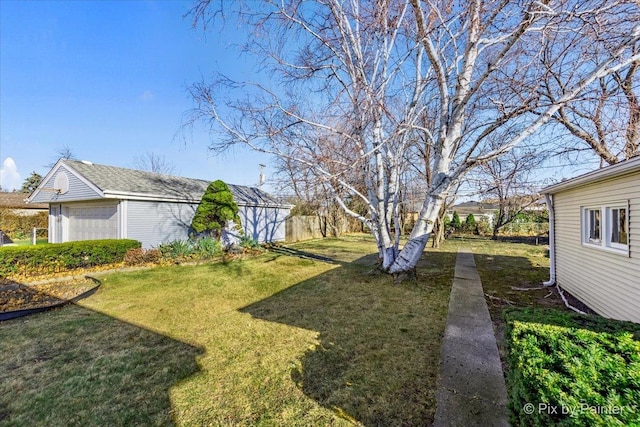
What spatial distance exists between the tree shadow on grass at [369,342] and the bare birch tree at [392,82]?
1.78 metres

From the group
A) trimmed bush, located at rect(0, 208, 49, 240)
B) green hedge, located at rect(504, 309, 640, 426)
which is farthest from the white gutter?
green hedge, located at rect(504, 309, 640, 426)

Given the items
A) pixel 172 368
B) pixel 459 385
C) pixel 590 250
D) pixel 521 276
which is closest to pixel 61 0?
pixel 172 368

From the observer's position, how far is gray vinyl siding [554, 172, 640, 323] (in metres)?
3.77

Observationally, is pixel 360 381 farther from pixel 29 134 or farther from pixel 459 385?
pixel 29 134

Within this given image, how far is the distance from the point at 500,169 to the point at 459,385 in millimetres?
8143

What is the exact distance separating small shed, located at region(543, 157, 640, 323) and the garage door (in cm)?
1321

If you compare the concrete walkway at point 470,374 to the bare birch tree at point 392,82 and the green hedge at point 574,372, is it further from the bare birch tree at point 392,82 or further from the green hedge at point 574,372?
the bare birch tree at point 392,82

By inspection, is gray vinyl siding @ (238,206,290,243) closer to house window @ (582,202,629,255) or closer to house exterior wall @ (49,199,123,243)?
house exterior wall @ (49,199,123,243)

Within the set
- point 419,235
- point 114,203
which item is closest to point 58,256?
point 114,203

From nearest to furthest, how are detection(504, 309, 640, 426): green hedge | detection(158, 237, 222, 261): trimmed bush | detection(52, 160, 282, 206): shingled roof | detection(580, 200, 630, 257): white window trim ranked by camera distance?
detection(504, 309, 640, 426): green hedge < detection(580, 200, 630, 257): white window trim < detection(158, 237, 222, 261): trimmed bush < detection(52, 160, 282, 206): shingled roof

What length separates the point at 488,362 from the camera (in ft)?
10.4

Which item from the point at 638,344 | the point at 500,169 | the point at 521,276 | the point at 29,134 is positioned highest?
the point at 29,134

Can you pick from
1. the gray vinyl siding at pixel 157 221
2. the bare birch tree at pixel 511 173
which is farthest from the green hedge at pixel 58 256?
the bare birch tree at pixel 511 173

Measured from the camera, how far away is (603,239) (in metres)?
4.66
